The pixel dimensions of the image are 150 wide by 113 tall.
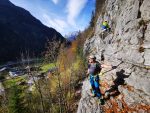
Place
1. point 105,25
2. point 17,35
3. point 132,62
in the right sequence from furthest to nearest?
point 17,35 → point 105,25 → point 132,62

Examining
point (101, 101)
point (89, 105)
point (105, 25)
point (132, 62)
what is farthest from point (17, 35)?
point (101, 101)

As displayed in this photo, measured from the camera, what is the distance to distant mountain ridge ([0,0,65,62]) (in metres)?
143

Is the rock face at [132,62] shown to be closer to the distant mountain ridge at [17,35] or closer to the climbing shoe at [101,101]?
the climbing shoe at [101,101]

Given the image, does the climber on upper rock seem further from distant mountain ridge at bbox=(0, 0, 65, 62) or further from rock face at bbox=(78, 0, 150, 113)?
distant mountain ridge at bbox=(0, 0, 65, 62)

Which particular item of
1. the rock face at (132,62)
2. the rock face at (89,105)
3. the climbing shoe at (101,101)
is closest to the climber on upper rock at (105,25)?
the rock face at (132,62)

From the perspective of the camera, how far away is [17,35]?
161 m

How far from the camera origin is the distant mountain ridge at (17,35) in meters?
143

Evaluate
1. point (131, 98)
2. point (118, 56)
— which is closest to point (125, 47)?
point (118, 56)

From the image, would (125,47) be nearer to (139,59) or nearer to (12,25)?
(139,59)

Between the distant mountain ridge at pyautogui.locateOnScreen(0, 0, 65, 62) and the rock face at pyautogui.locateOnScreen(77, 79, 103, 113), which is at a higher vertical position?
the distant mountain ridge at pyautogui.locateOnScreen(0, 0, 65, 62)

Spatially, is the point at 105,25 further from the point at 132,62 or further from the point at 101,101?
the point at 101,101

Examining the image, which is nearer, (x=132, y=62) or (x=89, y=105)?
(x=89, y=105)

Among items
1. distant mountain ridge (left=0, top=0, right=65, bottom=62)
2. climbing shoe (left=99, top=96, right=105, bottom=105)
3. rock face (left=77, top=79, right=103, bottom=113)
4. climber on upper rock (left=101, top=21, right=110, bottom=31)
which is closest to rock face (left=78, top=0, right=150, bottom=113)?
climbing shoe (left=99, top=96, right=105, bottom=105)

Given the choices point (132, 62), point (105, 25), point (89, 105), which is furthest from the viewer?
point (105, 25)
